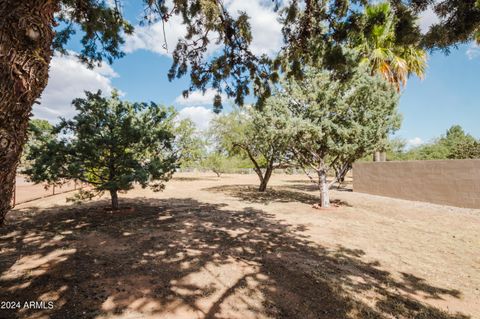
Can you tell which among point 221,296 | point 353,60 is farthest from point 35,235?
point 353,60

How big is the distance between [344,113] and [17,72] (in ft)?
38.1

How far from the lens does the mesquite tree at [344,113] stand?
36.1ft

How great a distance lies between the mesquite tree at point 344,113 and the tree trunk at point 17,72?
33.0 ft

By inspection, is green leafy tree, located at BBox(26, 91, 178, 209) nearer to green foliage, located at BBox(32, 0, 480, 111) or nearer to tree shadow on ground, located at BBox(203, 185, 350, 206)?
green foliage, located at BBox(32, 0, 480, 111)

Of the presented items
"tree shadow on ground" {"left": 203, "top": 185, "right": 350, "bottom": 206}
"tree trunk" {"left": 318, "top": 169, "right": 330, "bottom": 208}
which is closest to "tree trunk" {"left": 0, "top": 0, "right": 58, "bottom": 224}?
"tree trunk" {"left": 318, "top": 169, "right": 330, "bottom": 208}

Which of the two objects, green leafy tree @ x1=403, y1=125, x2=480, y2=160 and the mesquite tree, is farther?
green leafy tree @ x1=403, y1=125, x2=480, y2=160

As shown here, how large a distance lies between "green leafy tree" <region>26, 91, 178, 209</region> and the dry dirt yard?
172 centimetres

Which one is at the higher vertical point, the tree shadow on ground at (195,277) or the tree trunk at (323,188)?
the tree trunk at (323,188)

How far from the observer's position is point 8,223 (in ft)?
29.2

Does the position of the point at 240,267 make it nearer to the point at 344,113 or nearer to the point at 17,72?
the point at 17,72

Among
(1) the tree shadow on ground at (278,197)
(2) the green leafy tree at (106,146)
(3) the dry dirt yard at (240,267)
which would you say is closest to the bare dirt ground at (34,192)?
(2) the green leafy tree at (106,146)

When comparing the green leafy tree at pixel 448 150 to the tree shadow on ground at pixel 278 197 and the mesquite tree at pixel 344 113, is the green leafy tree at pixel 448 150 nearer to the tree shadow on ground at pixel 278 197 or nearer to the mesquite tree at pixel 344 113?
the tree shadow on ground at pixel 278 197

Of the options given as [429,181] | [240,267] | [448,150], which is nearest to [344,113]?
[429,181]

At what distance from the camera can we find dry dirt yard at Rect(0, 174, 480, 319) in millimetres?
3949
